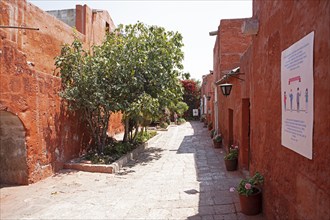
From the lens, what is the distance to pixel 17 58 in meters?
6.44

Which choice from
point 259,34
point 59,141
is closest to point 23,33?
point 59,141

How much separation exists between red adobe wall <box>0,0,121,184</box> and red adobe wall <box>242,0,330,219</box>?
17.7ft

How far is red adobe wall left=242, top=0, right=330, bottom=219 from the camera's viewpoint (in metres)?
2.54

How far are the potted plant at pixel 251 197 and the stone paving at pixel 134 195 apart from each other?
0.48ft

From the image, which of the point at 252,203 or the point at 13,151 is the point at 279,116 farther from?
the point at 13,151

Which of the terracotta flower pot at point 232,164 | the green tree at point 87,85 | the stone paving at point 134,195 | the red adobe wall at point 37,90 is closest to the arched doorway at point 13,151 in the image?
the red adobe wall at point 37,90

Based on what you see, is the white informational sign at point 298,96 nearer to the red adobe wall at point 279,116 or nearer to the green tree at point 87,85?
the red adobe wall at point 279,116

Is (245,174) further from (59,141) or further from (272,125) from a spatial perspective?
(59,141)

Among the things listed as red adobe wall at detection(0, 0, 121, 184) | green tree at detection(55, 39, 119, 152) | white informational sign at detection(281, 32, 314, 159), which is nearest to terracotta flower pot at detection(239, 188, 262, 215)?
white informational sign at detection(281, 32, 314, 159)

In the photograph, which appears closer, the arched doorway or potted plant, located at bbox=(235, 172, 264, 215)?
potted plant, located at bbox=(235, 172, 264, 215)

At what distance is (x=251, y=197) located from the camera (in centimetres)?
470

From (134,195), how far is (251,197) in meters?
2.80

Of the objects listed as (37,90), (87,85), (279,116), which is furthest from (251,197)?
(87,85)

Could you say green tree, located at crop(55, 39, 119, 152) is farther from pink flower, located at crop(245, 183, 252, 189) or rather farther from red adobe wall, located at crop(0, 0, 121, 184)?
pink flower, located at crop(245, 183, 252, 189)
